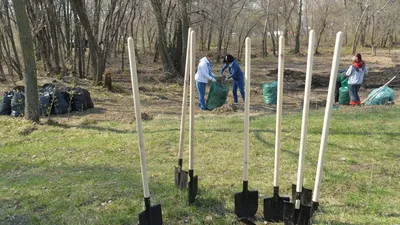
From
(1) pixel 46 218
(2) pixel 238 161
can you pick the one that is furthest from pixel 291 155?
(1) pixel 46 218

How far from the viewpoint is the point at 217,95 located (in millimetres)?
9648

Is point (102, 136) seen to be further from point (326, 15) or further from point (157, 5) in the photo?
point (326, 15)

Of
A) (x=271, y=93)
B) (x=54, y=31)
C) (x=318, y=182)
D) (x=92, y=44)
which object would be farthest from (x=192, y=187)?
(x=54, y=31)

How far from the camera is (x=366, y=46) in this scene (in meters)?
38.5

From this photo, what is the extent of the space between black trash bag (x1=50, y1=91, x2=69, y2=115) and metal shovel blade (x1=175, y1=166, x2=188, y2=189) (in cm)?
617

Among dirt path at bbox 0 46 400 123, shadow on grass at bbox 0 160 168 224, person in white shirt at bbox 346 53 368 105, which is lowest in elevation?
shadow on grass at bbox 0 160 168 224

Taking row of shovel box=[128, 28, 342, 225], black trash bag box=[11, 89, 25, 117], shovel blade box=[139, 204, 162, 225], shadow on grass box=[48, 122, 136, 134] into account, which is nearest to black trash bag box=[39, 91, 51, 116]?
black trash bag box=[11, 89, 25, 117]

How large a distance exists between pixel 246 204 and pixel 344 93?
7804 mm

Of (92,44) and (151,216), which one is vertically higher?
(92,44)

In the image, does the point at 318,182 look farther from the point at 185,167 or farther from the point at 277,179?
the point at 185,167

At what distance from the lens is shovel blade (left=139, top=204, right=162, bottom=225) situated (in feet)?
9.68

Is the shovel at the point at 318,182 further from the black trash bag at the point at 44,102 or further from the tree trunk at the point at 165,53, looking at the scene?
the tree trunk at the point at 165,53

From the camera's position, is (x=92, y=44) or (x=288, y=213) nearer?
(x=288, y=213)

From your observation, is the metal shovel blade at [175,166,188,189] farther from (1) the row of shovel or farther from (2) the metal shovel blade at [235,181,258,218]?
(2) the metal shovel blade at [235,181,258,218]
